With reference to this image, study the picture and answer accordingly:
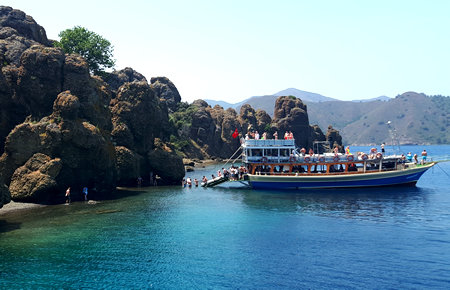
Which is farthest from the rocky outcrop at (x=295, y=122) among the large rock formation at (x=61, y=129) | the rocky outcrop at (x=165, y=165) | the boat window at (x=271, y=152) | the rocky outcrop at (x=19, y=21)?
the rocky outcrop at (x=19, y=21)

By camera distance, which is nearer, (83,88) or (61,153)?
(61,153)

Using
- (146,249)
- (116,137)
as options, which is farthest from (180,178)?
(146,249)

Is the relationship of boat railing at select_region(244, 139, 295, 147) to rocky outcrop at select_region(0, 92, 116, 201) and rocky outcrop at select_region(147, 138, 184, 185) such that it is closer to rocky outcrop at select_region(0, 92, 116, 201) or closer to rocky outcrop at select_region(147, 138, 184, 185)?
rocky outcrop at select_region(147, 138, 184, 185)

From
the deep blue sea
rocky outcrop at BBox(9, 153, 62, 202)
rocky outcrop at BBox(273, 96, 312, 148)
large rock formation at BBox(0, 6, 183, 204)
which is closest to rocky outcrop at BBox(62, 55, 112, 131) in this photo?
large rock formation at BBox(0, 6, 183, 204)

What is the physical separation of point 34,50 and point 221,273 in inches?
1716

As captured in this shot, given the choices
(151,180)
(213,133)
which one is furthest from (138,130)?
(213,133)

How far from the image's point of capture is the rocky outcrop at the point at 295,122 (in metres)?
151

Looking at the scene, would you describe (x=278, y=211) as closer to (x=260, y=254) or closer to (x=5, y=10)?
(x=260, y=254)

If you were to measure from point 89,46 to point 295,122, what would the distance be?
85338mm

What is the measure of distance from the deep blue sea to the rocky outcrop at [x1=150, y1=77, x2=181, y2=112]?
3992 inches

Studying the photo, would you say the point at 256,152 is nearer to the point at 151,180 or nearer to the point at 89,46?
the point at 151,180

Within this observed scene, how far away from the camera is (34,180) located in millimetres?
42906

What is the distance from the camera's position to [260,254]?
27844mm

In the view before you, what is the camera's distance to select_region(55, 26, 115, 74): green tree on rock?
10094 centimetres
